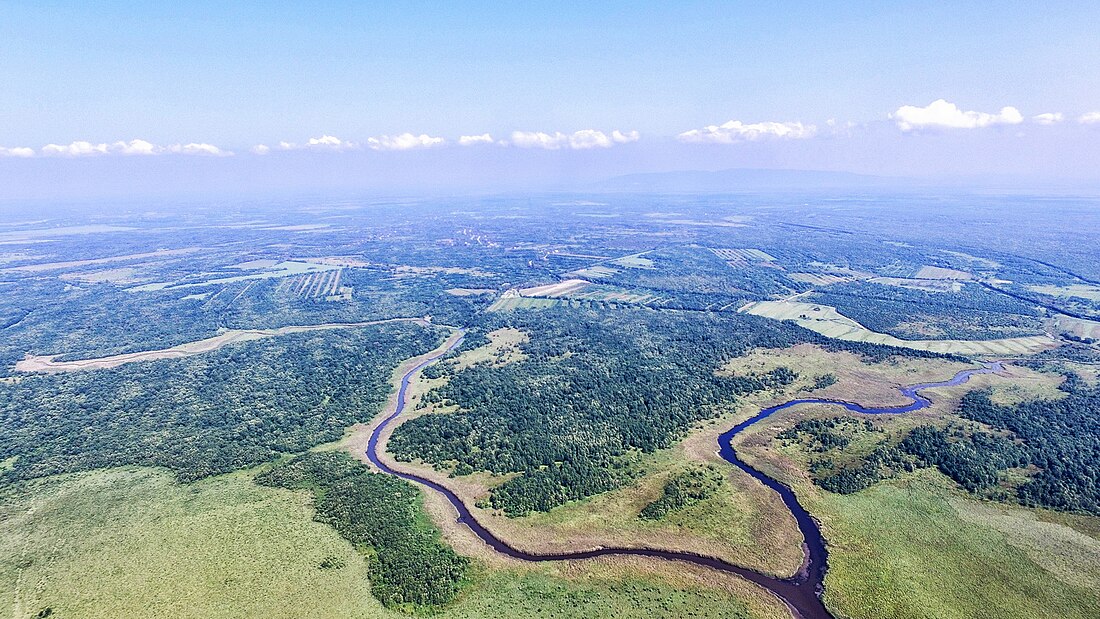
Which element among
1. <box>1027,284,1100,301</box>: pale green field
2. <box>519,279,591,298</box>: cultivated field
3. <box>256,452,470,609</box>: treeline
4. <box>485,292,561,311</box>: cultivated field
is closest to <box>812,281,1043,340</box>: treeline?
<box>1027,284,1100,301</box>: pale green field

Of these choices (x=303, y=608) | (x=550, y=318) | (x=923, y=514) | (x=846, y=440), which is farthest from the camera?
(x=550, y=318)

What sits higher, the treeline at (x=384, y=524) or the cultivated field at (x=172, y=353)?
the cultivated field at (x=172, y=353)

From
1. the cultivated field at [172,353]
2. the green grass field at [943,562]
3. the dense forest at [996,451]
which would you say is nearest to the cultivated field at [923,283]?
the dense forest at [996,451]

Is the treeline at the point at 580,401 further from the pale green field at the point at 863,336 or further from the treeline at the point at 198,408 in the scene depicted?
the treeline at the point at 198,408

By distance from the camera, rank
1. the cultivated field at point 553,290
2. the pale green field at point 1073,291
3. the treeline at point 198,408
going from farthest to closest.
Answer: the cultivated field at point 553,290
the pale green field at point 1073,291
the treeline at point 198,408

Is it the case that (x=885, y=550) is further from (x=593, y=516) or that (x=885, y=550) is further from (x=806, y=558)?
(x=593, y=516)

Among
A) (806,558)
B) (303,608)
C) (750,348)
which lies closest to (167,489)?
(303,608)
